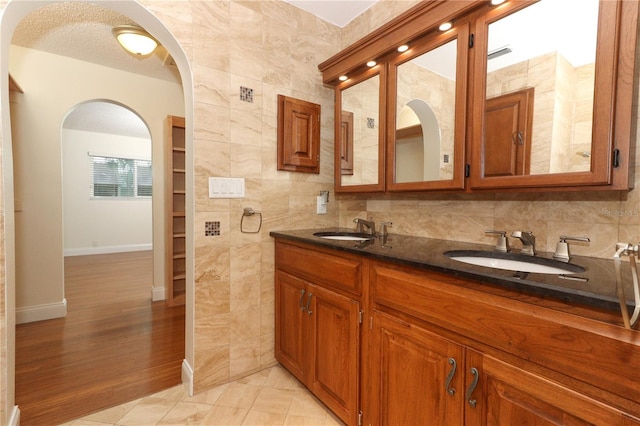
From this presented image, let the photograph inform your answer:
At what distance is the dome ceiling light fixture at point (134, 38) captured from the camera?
2.25 metres

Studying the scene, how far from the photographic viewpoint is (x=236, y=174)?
1.89 metres

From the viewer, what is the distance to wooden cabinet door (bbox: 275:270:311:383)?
176 cm

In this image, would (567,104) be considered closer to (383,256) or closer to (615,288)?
(615,288)

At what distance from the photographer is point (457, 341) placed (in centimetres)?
100

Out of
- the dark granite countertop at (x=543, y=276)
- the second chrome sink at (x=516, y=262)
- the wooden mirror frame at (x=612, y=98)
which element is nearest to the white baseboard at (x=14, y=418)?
the dark granite countertop at (x=543, y=276)

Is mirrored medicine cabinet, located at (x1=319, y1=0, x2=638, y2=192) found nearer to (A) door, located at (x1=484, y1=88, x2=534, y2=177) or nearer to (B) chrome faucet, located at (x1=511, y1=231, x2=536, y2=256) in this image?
(A) door, located at (x1=484, y1=88, x2=534, y2=177)

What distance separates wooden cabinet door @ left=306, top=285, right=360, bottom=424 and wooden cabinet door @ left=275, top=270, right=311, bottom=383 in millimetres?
93

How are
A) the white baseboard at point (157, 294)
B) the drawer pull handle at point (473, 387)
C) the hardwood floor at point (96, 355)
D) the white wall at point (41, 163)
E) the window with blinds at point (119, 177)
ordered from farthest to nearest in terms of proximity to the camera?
the window with blinds at point (119, 177) → the white baseboard at point (157, 294) → the white wall at point (41, 163) → the hardwood floor at point (96, 355) → the drawer pull handle at point (473, 387)

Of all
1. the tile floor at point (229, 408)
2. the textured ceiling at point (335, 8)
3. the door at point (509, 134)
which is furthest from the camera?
the textured ceiling at point (335, 8)

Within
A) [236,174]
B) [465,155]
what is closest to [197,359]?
[236,174]

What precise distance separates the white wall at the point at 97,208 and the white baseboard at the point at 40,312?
384cm

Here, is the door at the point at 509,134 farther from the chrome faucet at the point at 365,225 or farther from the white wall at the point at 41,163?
the white wall at the point at 41,163

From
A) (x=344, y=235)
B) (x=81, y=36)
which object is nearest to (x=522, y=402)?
(x=344, y=235)

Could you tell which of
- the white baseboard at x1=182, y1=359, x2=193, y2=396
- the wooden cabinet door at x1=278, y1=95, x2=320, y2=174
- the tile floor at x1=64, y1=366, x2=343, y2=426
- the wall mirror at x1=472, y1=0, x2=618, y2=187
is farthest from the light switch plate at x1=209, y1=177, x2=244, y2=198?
the wall mirror at x1=472, y1=0, x2=618, y2=187
